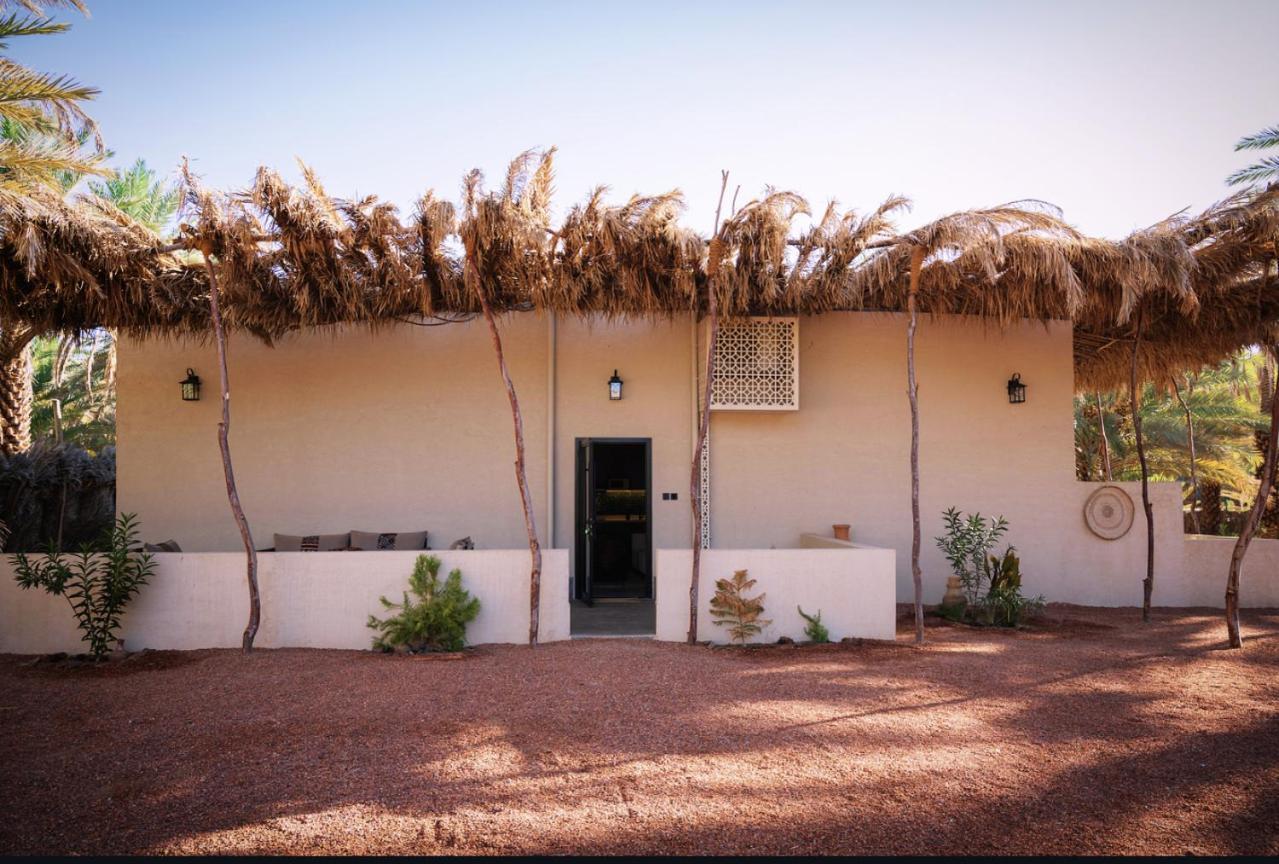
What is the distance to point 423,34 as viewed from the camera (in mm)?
8781

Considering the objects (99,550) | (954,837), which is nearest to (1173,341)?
(954,837)

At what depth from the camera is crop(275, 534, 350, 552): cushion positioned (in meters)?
8.66

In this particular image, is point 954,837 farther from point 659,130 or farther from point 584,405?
point 659,130

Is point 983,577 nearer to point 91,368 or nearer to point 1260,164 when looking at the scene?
point 1260,164

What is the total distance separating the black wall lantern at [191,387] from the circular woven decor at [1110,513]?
391 inches

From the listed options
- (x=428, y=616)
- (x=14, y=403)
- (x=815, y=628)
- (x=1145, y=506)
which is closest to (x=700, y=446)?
(x=815, y=628)

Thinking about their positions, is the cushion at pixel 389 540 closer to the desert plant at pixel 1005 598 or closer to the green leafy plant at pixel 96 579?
the green leafy plant at pixel 96 579

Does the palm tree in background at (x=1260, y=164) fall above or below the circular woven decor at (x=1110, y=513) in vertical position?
above

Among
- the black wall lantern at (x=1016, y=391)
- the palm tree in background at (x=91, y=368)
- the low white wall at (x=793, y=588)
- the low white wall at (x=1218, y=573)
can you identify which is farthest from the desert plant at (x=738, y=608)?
the palm tree in background at (x=91, y=368)

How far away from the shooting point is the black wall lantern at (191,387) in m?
Answer: 8.93

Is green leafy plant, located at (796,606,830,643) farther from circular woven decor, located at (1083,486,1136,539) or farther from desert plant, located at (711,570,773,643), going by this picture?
circular woven decor, located at (1083,486,1136,539)

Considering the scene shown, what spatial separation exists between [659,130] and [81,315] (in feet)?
20.4

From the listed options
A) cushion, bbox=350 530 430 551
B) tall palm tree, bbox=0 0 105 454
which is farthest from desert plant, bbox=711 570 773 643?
tall palm tree, bbox=0 0 105 454

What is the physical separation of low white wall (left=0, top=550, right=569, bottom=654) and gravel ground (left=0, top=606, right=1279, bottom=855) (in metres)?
0.30
